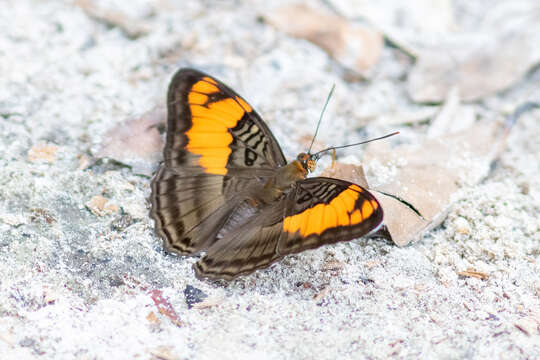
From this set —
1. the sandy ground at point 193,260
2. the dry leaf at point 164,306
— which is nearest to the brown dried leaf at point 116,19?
the sandy ground at point 193,260

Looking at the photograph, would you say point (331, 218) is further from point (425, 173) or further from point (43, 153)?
point (43, 153)

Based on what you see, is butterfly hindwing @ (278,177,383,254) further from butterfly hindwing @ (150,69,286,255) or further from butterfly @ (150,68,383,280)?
butterfly hindwing @ (150,69,286,255)

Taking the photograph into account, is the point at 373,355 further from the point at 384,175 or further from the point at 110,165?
the point at 110,165

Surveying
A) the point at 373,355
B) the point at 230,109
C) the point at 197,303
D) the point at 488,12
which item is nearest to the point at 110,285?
the point at 197,303

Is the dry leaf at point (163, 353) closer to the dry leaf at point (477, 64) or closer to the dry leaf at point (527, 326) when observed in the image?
the dry leaf at point (527, 326)

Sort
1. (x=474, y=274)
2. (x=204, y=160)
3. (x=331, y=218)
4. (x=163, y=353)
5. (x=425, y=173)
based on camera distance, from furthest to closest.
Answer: (x=425, y=173), (x=204, y=160), (x=474, y=274), (x=331, y=218), (x=163, y=353)

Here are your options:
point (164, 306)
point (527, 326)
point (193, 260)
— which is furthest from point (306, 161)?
point (527, 326)
